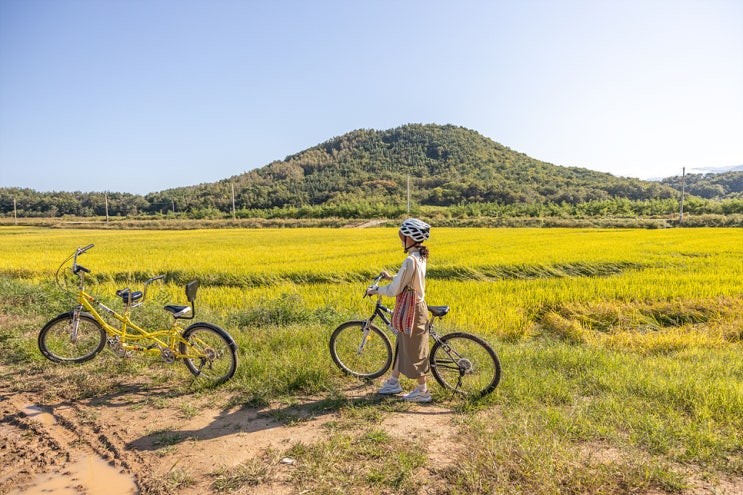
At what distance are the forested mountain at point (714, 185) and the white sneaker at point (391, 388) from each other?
386ft

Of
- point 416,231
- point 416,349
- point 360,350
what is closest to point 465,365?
point 416,349

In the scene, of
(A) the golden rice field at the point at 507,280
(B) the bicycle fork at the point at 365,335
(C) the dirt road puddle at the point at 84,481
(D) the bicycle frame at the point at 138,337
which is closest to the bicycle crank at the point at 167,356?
(D) the bicycle frame at the point at 138,337

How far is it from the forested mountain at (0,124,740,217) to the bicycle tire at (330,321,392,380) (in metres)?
58.6

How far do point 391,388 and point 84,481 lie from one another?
260cm

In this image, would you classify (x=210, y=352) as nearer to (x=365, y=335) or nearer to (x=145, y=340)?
(x=145, y=340)

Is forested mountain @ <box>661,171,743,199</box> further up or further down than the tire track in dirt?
further up

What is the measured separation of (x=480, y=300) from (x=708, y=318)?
14.2 ft

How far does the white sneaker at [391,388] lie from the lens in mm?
4242

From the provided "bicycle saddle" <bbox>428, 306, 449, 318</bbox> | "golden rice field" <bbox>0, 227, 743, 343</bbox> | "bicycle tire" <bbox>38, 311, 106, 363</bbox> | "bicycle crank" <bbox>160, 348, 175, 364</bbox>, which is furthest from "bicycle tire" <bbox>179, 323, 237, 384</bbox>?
"golden rice field" <bbox>0, 227, 743, 343</bbox>

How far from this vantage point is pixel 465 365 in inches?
161

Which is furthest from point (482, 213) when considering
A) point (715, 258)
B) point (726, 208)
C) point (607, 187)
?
point (715, 258)

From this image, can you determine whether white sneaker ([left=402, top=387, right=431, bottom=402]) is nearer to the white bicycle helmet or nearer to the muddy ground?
the muddy ground

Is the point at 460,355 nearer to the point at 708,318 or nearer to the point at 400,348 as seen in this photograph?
the point at 400,348

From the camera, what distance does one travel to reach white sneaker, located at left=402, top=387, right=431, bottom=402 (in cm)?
410
